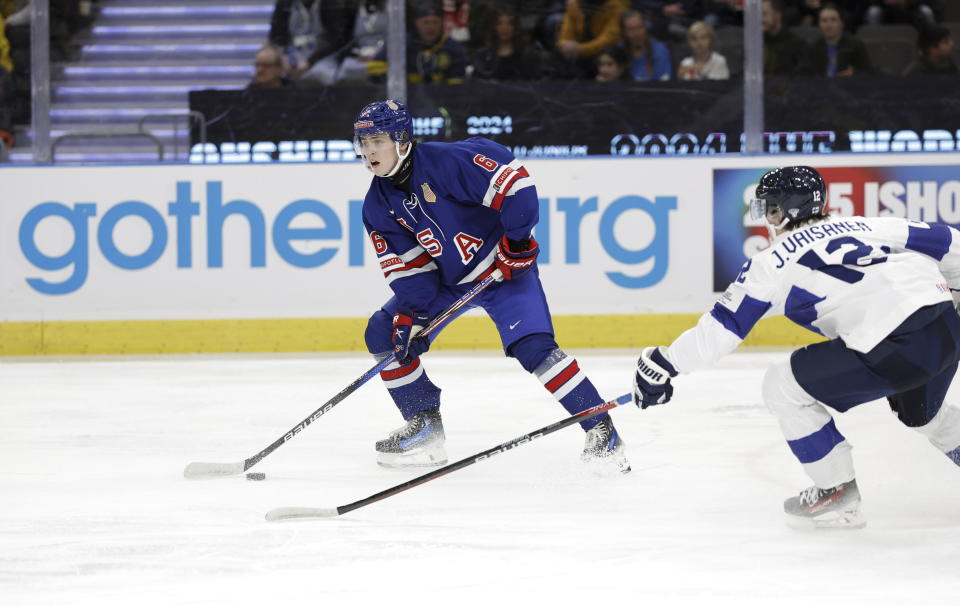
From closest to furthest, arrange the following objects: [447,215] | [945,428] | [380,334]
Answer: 1. [945,428]
2. [447,215]
3. [380,334]

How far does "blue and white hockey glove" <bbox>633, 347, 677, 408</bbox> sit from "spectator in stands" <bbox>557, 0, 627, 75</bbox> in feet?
11.2

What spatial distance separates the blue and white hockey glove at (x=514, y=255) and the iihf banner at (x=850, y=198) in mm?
2685

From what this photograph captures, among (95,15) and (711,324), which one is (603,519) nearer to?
(711,324)

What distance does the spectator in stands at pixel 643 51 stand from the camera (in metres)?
5.73

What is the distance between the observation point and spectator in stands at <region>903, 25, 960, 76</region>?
5.68 metres

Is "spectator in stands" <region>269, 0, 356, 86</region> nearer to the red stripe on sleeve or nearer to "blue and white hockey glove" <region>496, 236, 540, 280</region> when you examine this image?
the red stripe on sleeve

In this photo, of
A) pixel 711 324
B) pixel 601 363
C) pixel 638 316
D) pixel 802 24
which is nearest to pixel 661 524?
pixel 711 324

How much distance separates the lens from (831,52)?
5.72m

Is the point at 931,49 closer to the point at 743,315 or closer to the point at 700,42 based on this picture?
the point at 700,42

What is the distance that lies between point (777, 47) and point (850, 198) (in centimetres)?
76

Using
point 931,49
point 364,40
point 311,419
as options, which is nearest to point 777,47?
point 931,49

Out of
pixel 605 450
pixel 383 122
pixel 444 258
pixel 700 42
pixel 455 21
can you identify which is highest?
pixel 455 21

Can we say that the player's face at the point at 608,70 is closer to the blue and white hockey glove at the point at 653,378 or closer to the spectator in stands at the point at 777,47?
the spectator in stands at the point at 777,47

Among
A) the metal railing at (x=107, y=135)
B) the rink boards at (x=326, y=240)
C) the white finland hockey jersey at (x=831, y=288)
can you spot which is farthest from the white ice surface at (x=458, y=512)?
the metal railing at (x=107, y=135)
